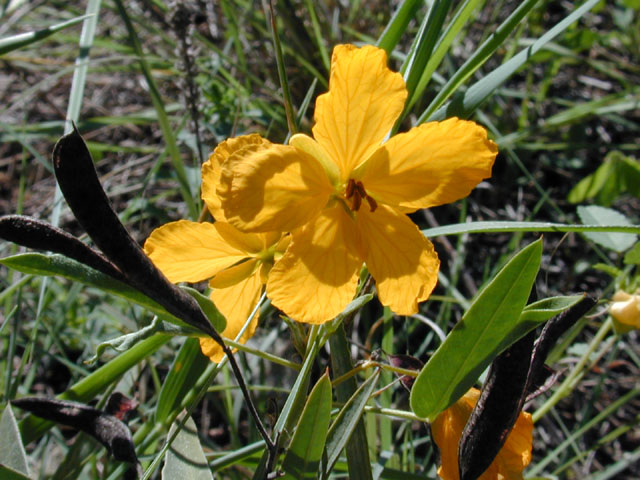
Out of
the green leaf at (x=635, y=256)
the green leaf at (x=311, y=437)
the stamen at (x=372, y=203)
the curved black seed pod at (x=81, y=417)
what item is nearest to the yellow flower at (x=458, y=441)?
the green leaf at (x=311, y=437)

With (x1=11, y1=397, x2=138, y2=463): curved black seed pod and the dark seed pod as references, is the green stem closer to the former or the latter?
the dark seed pod

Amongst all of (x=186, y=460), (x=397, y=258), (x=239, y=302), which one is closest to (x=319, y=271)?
(x=397, y=258)

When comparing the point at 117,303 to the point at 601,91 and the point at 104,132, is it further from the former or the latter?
the point at 601,91

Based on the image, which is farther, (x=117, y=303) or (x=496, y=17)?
(x=496, y=17)

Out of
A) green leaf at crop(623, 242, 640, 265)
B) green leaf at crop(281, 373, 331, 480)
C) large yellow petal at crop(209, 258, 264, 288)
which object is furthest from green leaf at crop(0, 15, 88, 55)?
green leaf at crop(623, 242, 640, 265)

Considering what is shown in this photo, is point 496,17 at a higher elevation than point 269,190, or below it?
below

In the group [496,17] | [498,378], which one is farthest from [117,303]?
[496,17]

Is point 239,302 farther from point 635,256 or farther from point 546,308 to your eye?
point 635,256
